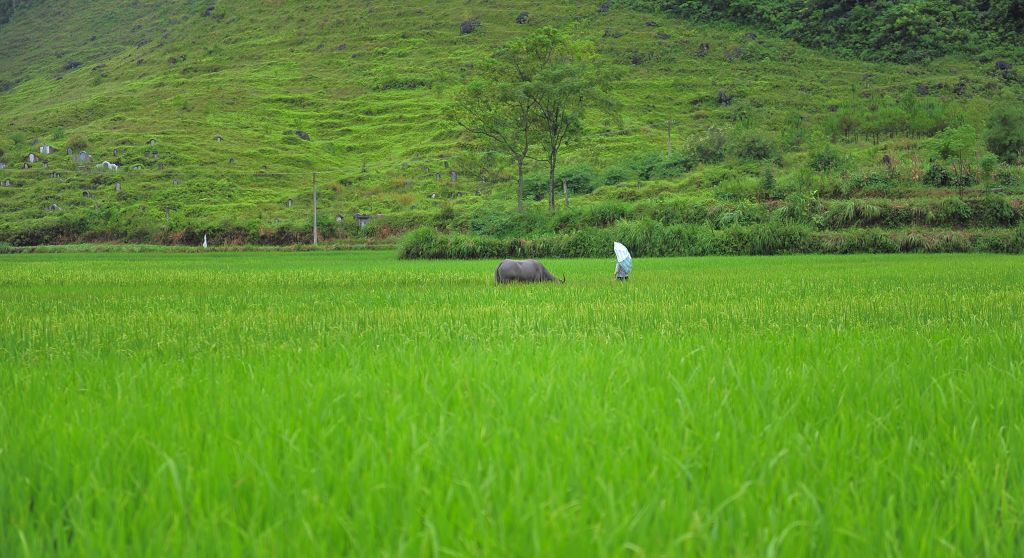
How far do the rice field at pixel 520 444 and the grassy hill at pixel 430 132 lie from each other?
24006 mm

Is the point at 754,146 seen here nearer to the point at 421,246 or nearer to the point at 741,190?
the point at 741,190

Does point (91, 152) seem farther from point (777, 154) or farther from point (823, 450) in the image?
point (823, 450)

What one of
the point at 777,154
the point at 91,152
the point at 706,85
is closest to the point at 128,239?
the point at 91,152

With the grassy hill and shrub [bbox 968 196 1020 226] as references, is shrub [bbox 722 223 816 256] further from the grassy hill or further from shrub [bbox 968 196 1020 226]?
shrub [bbox 968 196 1020 226]

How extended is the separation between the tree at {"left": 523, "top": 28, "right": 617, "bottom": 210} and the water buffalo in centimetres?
2368

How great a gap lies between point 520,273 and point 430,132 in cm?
6875

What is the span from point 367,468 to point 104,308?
6817mm

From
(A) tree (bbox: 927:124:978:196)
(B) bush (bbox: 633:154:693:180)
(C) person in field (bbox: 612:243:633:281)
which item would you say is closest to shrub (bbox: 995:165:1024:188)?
(A) tree (bbox: 927:124:978:196)

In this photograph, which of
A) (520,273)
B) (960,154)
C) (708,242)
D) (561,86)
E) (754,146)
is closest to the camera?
(520,273)

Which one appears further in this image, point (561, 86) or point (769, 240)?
point (561, 86)

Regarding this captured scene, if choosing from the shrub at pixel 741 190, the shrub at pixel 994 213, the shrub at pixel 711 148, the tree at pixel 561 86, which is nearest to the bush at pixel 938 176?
the shrub at pixel 994 213

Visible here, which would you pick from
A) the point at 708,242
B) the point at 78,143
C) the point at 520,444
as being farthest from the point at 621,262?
the point at 78,143

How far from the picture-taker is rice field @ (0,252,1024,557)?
137cm

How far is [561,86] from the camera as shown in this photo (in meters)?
33.9
